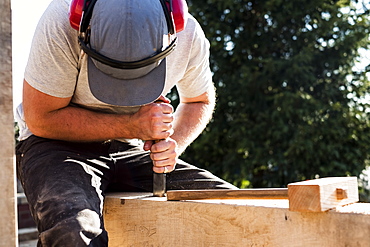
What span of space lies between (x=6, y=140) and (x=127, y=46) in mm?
585

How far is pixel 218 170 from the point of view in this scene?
486cm

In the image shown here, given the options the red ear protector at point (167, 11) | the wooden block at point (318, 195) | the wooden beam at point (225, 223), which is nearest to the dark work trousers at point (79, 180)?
the wooden beam at point (225, 223)

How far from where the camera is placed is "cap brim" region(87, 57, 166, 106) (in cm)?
156

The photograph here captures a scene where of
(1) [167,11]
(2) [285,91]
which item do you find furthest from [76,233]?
(2) [285,91]

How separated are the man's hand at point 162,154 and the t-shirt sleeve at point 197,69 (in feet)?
1.63

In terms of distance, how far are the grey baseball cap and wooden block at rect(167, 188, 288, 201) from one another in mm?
347

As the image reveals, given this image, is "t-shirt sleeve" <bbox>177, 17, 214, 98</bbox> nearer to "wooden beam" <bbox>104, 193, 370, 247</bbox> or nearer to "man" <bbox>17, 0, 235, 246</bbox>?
"man" <bbox>17, 0, 235, 246</bbox>

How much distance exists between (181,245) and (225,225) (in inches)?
8.0

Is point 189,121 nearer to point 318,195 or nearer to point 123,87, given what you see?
point 123,87

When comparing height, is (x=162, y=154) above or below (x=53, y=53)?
below

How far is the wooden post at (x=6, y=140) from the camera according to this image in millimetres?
988

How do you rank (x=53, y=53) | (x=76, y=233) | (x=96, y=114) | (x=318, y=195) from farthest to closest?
(x=96, y=114)
(x=53, y=53)
(x=76, y=233)
(x=318, y=195)

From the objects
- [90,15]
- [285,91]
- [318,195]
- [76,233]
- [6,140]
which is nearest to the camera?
[6,140]

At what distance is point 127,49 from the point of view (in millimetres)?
1468
